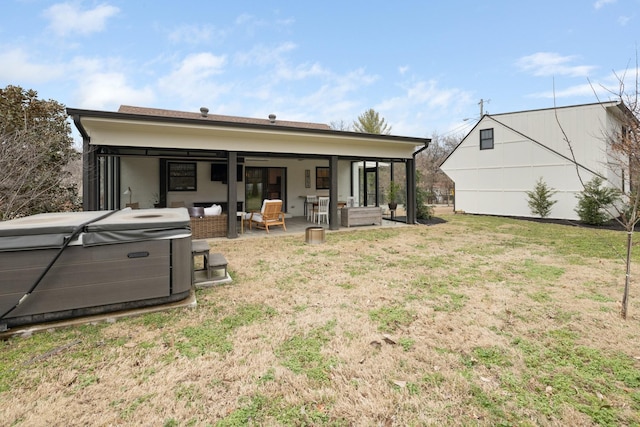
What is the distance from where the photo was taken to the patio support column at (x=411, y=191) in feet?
34.1

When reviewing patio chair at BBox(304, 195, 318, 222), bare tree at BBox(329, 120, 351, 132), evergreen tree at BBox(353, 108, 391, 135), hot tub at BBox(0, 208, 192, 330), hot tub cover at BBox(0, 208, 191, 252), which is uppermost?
bare tree at BBox(329, 120, 351, 132)

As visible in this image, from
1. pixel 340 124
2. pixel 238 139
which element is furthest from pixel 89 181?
pixel 340 124

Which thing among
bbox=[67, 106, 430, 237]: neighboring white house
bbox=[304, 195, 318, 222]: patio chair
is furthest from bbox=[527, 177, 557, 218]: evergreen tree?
bbox=[304, 195, 318, 222]: patio chair

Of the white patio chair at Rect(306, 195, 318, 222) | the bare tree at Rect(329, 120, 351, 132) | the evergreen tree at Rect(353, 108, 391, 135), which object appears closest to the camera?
the white patio chair at Rect(306, 195, 318, 222)

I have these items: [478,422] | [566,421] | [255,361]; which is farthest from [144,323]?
[566,421]

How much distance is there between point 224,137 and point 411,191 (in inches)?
255

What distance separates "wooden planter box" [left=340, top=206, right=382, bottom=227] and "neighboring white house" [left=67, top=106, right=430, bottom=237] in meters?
0.69

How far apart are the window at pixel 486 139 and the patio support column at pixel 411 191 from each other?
24.6ft

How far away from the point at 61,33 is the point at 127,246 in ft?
32.6

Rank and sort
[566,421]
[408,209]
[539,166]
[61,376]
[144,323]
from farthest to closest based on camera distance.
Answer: [539,166] < [408,209] < [144,323] < [61,376] < [566,421]

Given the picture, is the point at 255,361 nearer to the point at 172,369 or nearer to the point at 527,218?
the point at 172,369

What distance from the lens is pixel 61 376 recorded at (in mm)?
2117

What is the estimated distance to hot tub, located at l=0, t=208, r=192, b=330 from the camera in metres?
2.60

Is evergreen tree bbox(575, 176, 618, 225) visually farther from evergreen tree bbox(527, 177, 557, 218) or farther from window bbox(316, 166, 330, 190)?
window bbox(316, 166, 330, 190)
